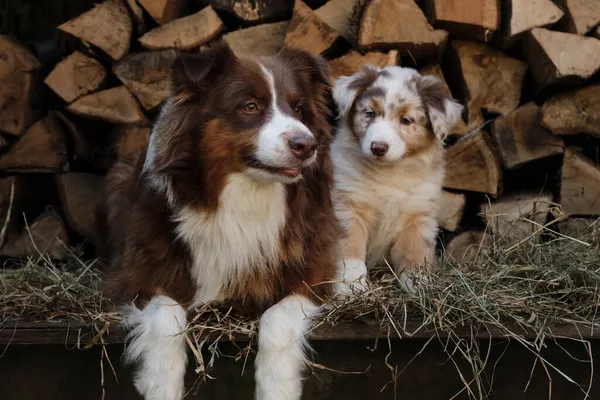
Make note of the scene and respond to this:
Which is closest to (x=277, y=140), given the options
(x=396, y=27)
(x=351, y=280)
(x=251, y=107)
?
(x=251, y=107)

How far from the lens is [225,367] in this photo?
105 inches

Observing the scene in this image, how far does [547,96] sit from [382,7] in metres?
0.98

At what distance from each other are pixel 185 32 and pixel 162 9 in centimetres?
17

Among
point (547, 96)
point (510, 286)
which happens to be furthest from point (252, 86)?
point (547, 96)

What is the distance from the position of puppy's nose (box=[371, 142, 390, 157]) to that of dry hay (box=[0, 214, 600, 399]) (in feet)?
1.84

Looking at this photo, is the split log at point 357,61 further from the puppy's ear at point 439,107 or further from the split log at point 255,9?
the split log at point 255,9

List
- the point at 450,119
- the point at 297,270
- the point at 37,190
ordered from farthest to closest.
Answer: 1. the point at 37,190
2. the point at 450,119
3. the point at 297,270

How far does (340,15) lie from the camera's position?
11.7 ft

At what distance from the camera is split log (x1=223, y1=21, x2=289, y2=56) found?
362 cm

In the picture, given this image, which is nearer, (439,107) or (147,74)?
(439,107)

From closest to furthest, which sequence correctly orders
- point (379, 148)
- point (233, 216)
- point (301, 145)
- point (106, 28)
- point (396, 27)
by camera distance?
point (301, 145)
point (233, 216)
point (379, 148)
point (396, 27)
point (106, 28)

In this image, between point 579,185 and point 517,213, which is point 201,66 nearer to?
point 517,213

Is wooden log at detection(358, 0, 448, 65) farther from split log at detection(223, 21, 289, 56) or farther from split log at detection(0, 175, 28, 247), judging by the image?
split log at detection(0, 175, 28, 247)

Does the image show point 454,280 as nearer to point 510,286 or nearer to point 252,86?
point 510,286
